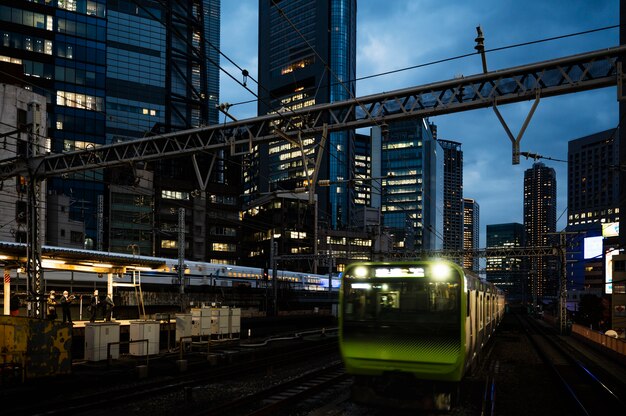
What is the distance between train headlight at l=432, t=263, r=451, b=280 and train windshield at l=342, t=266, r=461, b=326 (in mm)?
41

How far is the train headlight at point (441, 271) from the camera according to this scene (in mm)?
10977

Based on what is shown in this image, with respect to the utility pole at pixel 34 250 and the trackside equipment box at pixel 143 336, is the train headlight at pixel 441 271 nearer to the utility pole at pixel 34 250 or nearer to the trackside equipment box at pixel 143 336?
the trackside equipment box at pixel 143 336

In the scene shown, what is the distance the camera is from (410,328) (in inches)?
432

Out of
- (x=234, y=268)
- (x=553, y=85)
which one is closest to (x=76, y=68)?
(x=234, y=268)

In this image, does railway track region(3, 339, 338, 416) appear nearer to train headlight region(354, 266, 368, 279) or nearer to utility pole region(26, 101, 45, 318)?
utility pole region(26, 101, 45, 318)

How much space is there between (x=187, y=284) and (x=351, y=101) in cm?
3703

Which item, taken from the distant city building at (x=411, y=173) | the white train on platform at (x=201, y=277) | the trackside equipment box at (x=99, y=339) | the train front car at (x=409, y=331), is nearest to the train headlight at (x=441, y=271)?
the train front car at (x=409, y=331)

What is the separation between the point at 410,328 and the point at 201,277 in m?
44.6

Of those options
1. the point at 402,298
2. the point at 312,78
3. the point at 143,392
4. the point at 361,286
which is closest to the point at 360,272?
the point at 361,286

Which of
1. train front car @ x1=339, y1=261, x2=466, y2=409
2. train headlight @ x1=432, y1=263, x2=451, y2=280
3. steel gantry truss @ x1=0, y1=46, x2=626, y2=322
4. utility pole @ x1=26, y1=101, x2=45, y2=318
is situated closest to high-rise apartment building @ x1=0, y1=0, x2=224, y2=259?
steel gantry truss @ x1=0, y1=46, x2=626, y2=322

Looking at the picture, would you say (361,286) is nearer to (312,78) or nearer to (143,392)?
(143,392)

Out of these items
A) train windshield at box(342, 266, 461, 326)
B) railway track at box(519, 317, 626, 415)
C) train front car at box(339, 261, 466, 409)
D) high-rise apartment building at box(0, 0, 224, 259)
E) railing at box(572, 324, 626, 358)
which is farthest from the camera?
high-rise apartment building at box(0, 0, 224, 259)

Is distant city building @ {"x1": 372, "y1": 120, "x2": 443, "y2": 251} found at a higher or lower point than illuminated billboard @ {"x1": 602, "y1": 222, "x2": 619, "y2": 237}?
higher

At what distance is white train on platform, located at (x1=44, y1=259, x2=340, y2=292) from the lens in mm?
38656
